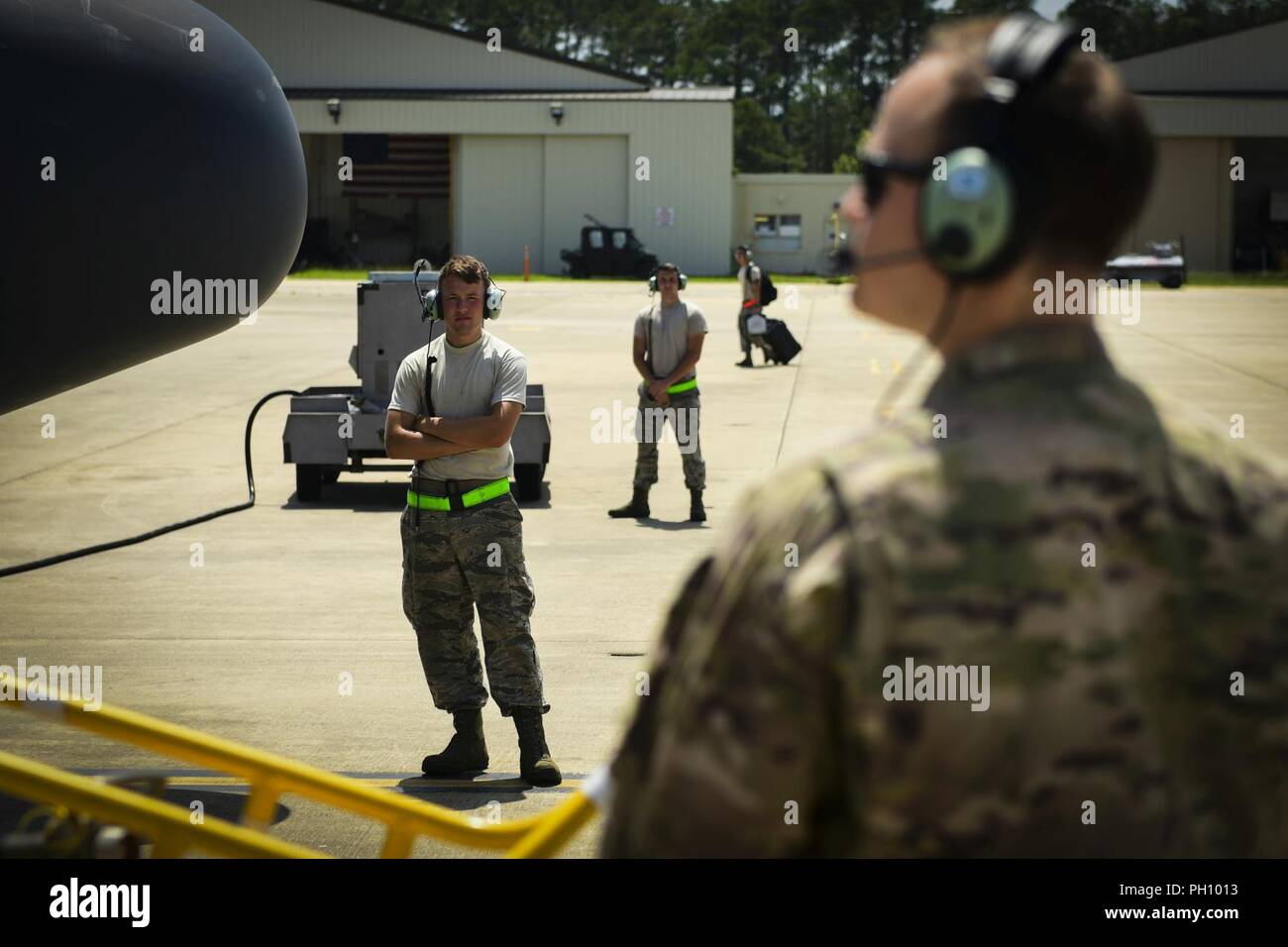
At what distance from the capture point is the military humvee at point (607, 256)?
55188 mm

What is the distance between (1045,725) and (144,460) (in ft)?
48.6

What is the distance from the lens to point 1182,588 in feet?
5.28

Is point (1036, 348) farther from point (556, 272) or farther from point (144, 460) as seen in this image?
point (556, 272)

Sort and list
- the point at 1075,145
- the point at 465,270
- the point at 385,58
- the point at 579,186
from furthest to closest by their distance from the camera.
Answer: the point at 579,186
the point at 385,58
the point at 465,270
the point at 1075,145

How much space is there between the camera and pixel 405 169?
64.5 meters

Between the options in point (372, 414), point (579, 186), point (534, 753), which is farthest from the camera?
point (579, 186)

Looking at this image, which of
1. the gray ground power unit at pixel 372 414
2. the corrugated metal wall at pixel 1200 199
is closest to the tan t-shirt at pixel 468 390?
the gray ground power unit at pixel 372 414

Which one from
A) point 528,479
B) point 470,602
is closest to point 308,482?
point 528,479

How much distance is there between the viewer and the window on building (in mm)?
63312

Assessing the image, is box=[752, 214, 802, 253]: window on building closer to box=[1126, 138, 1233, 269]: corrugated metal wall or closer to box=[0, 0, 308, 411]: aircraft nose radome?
box=[1126, 138, 1233, 269]: corrugated metal wall

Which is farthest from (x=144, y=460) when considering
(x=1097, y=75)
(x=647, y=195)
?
(x=647, y=195)

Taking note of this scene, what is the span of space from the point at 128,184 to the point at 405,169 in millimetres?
61810

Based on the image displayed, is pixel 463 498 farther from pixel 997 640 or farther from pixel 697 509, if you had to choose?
pixel 697 509
